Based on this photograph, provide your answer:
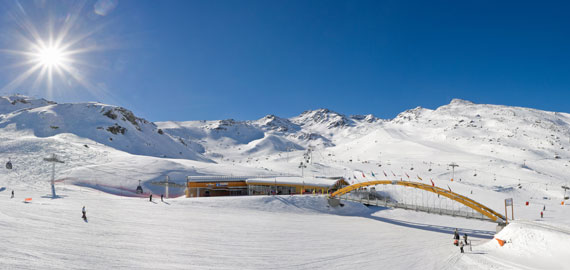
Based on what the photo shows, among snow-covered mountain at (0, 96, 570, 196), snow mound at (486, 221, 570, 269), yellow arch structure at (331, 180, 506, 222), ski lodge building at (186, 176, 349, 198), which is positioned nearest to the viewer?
snow mound at (486, 221, 570, 269)

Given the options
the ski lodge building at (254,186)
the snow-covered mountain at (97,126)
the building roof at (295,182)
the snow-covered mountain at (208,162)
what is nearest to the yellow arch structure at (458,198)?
the building roof at (295,182)

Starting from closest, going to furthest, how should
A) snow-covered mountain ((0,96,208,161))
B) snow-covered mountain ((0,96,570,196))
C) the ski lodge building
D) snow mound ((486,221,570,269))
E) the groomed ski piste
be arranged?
the groomed ski piste, snow mound ((486,221,570,269)), the ski lodge building, snow-covered mountain ((0,96,570,196)), snow-covered mountain ((0,96,208,161))

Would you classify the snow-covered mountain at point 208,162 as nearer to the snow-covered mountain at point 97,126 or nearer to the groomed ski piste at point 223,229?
the snow-covered mountain at point 97,126

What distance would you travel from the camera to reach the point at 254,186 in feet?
188

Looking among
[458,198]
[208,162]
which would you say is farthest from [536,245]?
[208,162]

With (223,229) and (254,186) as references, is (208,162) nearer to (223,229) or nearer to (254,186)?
(254,186)

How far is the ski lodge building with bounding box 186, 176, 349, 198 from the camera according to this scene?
55719 millimetres

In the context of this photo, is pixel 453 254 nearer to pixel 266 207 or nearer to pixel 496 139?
pixel 266 207

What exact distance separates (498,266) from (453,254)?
3.83 m

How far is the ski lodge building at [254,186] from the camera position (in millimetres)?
55719

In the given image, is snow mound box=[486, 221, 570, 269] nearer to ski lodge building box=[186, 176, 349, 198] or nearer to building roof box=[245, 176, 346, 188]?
ski lodge building box=[186, 176, 349, 198]

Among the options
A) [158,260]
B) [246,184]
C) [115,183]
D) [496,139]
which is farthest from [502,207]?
[496,139]

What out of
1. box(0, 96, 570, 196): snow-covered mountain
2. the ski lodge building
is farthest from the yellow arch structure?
box(0, 96, 570, 196): snow-covered mountain

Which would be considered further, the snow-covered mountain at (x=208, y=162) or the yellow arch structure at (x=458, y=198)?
the snow-covered mountain at (x=208, y=162)
